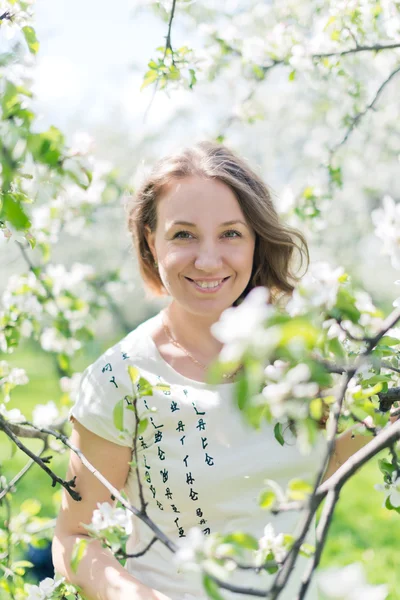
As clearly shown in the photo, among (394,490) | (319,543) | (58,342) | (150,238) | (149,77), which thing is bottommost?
(319,543)

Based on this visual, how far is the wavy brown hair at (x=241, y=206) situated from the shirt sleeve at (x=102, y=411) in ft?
1.58

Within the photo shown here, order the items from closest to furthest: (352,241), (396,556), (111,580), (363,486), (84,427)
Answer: (111,580), (84,427), (396,556), (363,486), (352,241)

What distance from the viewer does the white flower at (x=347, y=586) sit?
63cm

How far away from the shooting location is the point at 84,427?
1707mm

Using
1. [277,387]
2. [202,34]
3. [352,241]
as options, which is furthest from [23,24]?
[352,241]

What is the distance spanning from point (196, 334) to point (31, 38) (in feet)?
3.05

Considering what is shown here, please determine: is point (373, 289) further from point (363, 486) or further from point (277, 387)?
point (277, 387)

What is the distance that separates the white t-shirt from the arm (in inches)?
1.7

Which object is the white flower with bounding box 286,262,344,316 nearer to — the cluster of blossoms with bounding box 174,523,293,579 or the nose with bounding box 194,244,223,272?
the cluster of blossoms with bounding box 174,523,293,579

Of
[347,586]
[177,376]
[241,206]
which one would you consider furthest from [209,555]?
[241,206]

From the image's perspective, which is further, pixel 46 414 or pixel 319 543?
pixel 46 414

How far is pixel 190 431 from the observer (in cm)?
173

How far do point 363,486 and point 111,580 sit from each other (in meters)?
3.74

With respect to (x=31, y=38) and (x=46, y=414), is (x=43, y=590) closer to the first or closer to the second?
(x=46, y=414)
